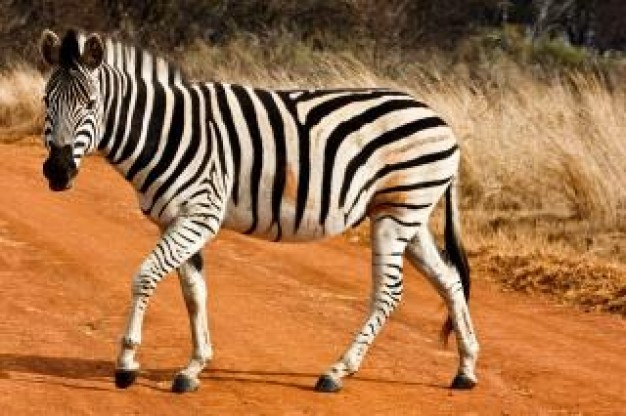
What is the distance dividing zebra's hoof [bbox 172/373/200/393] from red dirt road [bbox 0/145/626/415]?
46 mm

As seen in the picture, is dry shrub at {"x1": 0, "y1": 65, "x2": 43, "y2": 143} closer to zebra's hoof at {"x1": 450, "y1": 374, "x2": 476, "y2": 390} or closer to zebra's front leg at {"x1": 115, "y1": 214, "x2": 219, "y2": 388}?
zebra's front leg at {"x1": 115, "y1": 214, "x2": 219, "y2": 388}

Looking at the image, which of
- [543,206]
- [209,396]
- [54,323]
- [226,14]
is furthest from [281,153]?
[226,14]

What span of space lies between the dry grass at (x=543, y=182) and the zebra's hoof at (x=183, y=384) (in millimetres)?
3738

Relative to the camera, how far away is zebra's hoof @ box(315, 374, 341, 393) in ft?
21.2

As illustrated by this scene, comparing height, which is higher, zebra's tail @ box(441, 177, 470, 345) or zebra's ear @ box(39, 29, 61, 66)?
zebra's ear @ box(39, 29, 61, 66)

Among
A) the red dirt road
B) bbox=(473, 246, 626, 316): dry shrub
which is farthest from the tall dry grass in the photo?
the red dirt road

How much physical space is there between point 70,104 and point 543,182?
6.79m

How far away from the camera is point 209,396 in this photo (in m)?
6.33

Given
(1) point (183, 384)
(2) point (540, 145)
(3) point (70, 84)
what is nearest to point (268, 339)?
(1) point (183, 384)

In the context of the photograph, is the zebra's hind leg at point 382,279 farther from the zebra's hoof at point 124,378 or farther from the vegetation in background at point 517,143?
the vegetation in background at point 517,143

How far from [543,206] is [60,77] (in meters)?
6.54

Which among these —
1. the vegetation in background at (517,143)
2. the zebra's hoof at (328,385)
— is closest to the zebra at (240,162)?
the zebra's hoof at (328,385)

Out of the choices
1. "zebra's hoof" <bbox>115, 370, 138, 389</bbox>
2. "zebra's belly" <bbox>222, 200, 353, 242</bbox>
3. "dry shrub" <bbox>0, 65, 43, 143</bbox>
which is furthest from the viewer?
"dry shrub" <bbox>0, 65, 43, 143</bbox>

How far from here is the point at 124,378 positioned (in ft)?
20.7
